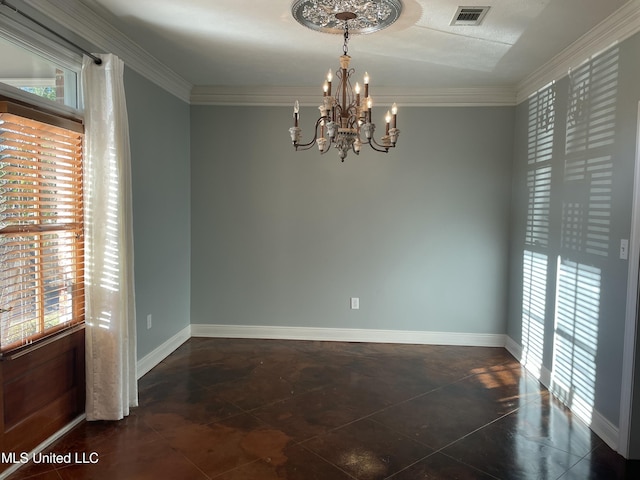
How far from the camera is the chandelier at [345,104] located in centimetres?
224

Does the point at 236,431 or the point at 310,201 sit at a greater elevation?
the point at 310,201

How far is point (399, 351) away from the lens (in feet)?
13.9

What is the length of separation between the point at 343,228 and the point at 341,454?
243cm

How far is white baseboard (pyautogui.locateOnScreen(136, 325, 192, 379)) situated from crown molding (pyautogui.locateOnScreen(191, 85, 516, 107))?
96.5 inches

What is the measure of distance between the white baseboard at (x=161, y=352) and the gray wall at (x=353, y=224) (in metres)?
0.30

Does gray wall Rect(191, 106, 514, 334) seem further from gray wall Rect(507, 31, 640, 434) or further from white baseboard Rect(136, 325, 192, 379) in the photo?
gray wall Rect(507, 31, 640, 434)

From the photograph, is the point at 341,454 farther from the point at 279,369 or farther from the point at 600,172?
the point at 600,172

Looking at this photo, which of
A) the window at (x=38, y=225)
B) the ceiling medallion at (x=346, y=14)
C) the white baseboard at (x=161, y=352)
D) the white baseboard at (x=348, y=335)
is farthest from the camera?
the white baseboard at (x=348, y=335)

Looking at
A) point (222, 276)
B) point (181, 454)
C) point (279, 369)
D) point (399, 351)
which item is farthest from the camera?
point (222, 276)

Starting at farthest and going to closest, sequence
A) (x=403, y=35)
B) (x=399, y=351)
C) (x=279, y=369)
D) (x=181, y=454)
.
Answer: (x=399, y=351) → (x=279, y=369) → (x=403, y=35) → (x=181, y=454)

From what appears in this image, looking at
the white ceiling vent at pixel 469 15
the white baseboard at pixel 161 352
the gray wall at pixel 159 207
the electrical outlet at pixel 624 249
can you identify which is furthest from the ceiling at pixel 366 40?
the white baseboard at pixel 161 352

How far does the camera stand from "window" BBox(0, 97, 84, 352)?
2.19 meters

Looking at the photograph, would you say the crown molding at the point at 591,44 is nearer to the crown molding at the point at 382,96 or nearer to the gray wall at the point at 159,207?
the crown molding at the point at 382,96

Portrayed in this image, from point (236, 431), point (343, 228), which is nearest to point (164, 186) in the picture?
point (343, 228)
